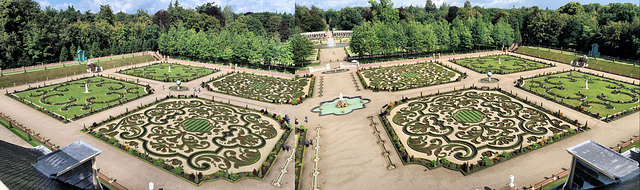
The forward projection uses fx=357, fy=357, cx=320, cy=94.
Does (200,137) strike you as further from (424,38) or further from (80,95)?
(424,38)

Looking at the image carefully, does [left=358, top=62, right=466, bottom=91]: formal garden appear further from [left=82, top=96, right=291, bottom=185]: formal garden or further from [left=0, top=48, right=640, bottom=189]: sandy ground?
[left=82, top=96, right=291, bottom=185]: formal garden

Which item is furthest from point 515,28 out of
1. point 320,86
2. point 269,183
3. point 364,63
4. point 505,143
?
point 269,183

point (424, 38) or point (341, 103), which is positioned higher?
point (424, 38)

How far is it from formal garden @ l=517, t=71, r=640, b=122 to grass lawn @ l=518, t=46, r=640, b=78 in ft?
20.5

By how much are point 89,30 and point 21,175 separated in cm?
7834

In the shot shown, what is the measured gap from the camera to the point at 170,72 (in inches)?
2594

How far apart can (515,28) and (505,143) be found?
82.6m

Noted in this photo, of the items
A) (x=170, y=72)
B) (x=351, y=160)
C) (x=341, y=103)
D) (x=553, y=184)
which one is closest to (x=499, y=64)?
(x=341, y=103)

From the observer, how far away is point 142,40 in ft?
300

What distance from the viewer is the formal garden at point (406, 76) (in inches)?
A: 2051

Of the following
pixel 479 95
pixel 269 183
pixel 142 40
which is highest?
pixel 142 40

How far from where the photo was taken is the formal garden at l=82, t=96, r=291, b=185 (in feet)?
87.1

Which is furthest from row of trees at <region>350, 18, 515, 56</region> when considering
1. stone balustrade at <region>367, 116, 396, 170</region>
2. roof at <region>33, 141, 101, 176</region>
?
roof at <region>33, 141, 101, 176</region>

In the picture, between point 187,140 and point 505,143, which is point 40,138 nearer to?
point 187,140
